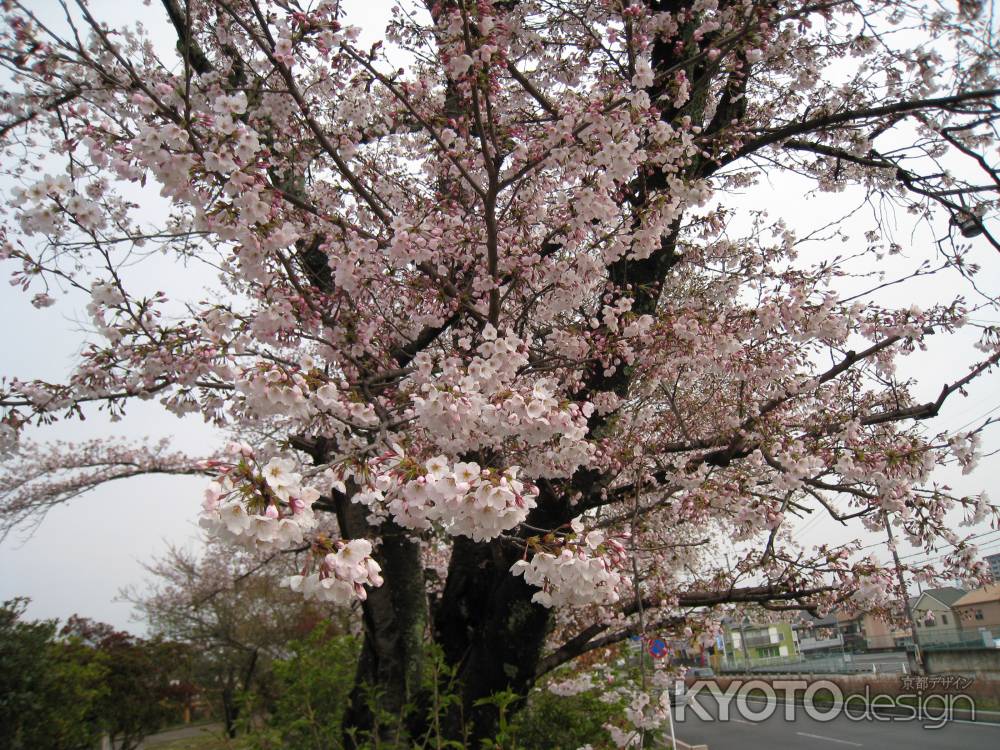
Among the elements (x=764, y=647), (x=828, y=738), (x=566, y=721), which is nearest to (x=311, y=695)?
(x=566, y=721)

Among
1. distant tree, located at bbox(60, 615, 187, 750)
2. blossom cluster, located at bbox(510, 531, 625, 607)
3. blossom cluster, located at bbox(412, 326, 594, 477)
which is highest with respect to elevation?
blossom cluster, located at bbox(412, 326, 594, 477)

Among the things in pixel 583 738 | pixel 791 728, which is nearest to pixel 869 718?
pixel 791 728

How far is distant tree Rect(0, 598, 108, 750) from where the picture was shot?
6.09 meters

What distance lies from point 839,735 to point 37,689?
15994 mm

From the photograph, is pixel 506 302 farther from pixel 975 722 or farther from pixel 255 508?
pixel 975 722

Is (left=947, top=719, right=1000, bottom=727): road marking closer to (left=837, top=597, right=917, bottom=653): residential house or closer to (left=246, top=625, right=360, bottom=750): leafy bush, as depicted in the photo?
(left=837, top=597, right=917, bottom=653): residential house

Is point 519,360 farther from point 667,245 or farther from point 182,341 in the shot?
point 667,245

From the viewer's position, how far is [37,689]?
250 inches

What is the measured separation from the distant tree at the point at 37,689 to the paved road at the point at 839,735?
840 cm

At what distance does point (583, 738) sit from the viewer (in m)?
5.39

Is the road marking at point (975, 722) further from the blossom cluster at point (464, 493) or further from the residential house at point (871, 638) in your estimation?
the blossom cluster at point (464, 493)

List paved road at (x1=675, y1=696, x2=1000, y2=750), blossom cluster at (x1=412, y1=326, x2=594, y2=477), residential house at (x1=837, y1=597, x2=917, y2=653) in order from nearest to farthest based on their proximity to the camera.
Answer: blossom cluster at (x1=412, y1=326, x2=594, y2=477)
paved road at (x1=675, y1=696, x2=1000, y2=750)
residential house at (x1=837, y1=597, x2=917, y2=653)

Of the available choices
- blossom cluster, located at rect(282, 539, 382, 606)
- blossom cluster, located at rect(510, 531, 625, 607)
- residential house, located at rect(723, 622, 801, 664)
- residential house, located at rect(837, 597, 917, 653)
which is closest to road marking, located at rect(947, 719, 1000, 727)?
residential house, located at rect(837, 597, 917, 653)

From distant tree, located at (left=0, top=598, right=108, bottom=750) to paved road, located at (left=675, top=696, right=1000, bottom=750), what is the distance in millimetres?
8403
